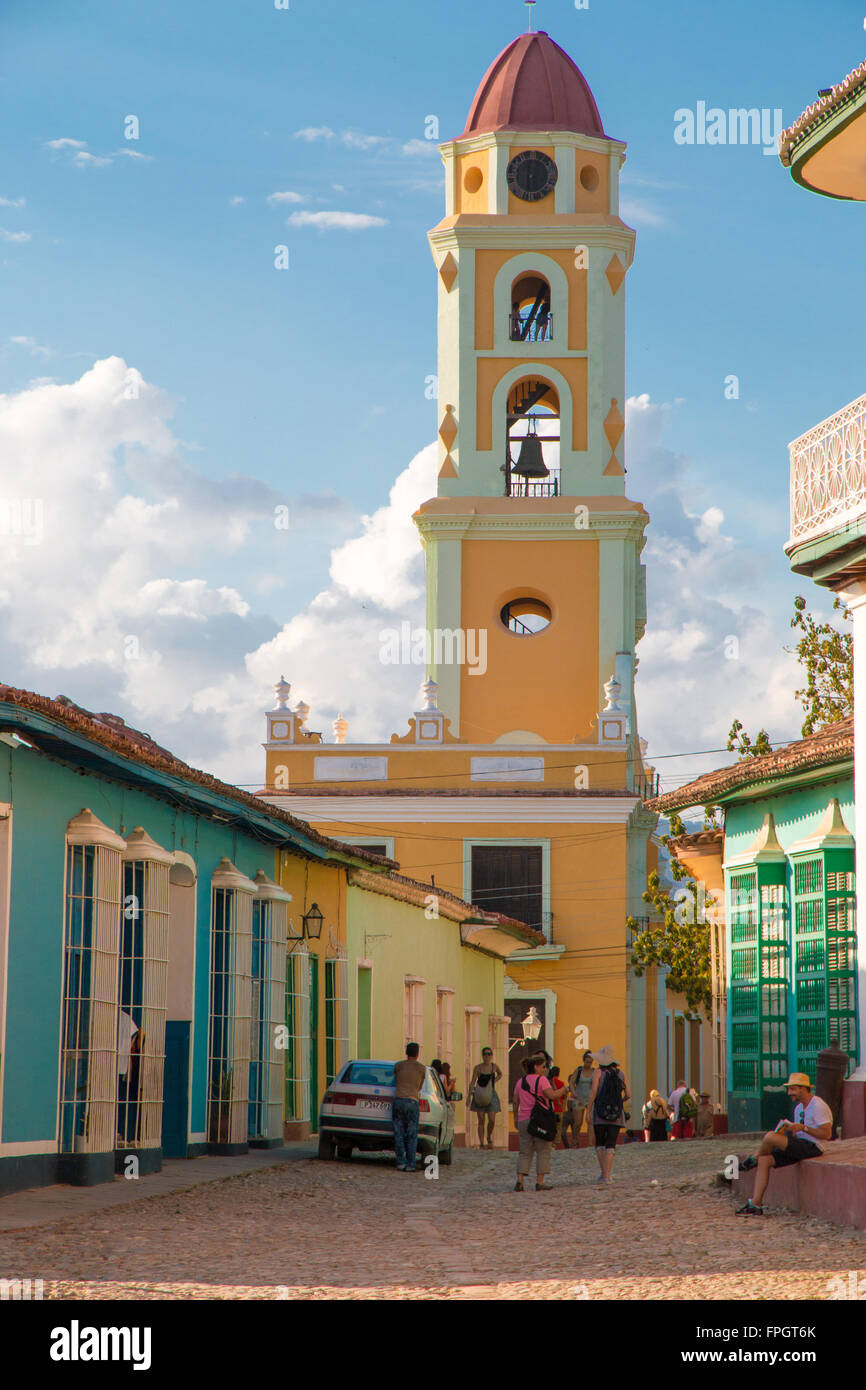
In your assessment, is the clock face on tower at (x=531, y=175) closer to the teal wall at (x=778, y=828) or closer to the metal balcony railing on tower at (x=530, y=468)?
the metal balcony railing on tower at (x=530, y=468)

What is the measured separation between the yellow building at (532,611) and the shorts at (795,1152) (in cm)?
2806

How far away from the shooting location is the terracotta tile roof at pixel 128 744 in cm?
1368

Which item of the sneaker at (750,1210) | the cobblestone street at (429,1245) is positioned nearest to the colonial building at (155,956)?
the cobblestone street at (429,1245)

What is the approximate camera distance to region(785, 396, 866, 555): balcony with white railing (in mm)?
15883

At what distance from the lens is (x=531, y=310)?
45.5 metres

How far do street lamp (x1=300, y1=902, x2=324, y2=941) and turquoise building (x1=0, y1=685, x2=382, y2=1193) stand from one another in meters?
1.06

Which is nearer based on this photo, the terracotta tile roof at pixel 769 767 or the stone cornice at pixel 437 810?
the terracotta tile roof at pixel 769 767

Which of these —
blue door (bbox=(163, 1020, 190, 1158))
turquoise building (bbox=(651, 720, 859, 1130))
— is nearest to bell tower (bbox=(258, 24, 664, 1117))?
turquoise building (bbox=(651, 720, 859, 1130))

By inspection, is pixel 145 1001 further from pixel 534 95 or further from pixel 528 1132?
pixel 534 95

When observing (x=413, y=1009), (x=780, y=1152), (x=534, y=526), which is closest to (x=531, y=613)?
(x=534, y=526)

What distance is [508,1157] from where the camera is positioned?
25.7 meters

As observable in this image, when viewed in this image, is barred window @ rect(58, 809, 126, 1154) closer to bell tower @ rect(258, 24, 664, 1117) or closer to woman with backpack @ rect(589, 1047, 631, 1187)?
woman with backpack @ rect(589, 1047, 631, 1187)
